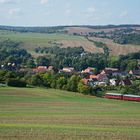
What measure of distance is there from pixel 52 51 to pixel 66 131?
15379cm

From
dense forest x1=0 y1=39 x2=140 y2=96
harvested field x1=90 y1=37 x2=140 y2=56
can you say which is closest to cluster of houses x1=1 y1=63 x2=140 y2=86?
dense forest x1=0 y1=39 x2=140 y2=96

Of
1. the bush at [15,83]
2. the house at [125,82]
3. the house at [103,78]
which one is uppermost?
the bush at [15,83]

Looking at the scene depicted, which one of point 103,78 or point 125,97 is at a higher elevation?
point 125,97

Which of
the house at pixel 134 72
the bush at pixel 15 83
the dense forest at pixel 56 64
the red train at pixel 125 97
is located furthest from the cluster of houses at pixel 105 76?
the red train at pixel 125 97

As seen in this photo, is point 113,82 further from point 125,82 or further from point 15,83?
point 15,83

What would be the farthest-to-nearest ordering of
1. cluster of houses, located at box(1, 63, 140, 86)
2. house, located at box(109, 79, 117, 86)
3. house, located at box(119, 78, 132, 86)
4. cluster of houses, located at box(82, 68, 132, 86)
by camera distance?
house, located at box(109, 79, 117, 86), cluster of houses, located at box(1, 63, 140, 86), cluster of houses, located at box(82, 68, 132, 86), house, located at box(119, 78, 132, 86)

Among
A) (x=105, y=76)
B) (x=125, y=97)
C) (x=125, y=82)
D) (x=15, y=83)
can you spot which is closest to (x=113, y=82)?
(x=125, y=82)

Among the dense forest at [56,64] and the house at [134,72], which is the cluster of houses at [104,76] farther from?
the dense forest at [56,64]

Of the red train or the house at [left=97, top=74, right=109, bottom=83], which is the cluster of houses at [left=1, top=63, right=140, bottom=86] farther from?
the red train

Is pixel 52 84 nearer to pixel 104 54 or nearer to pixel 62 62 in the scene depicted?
pixel 62 62

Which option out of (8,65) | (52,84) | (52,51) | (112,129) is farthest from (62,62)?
(112,129)

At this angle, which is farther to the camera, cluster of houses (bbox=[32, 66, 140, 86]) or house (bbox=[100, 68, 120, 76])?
house (bbox=[100, 68, 120, 76])

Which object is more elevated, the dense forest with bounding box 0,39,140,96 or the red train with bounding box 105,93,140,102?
the red train with bounding box 105,93,140,102

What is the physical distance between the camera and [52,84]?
288ft
